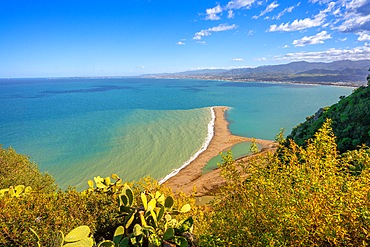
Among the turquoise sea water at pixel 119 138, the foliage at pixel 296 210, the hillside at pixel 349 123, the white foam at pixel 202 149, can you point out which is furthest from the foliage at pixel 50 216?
the turquoise sea water at pixel 119 138

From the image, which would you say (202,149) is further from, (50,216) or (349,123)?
(50,216)

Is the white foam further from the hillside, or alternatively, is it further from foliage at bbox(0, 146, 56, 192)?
the hillside

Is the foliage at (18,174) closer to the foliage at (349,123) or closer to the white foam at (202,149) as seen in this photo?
the white foam at (202,149)

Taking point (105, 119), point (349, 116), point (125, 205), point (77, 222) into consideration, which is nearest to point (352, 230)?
point (125, 205)

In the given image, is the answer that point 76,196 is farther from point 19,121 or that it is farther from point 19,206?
point 19,121

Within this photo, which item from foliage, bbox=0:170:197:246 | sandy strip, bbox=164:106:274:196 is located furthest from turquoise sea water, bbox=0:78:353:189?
foliage, bbox=0:170:197:246

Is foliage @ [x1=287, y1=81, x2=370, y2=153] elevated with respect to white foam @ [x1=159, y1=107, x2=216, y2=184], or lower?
elevated
